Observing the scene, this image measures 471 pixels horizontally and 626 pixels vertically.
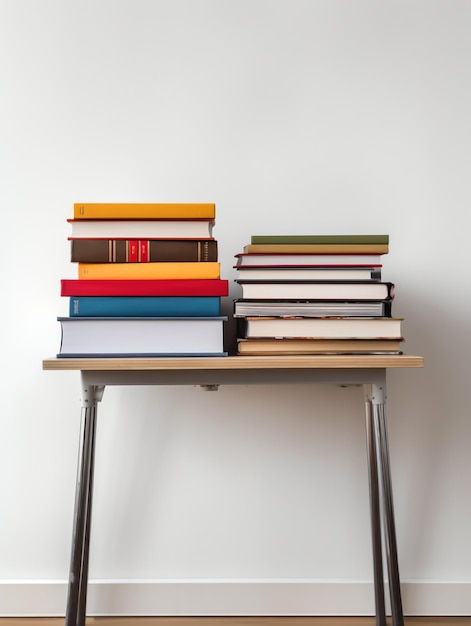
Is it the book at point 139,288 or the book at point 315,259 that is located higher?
the book at point 315,259

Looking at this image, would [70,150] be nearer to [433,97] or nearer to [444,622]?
[433,97]

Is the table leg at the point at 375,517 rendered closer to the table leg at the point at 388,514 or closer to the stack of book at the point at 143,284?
the table leg at the point at 388,514

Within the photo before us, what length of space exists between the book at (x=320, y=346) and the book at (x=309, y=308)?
0.05 m

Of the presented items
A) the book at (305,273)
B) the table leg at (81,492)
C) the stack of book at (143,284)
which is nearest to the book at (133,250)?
the stack of book at (143,284)

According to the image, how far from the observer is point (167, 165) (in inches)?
59.9

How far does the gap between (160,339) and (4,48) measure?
0.88 m

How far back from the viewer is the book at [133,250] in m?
1.19

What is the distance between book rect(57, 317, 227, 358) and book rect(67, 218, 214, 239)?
0.53 feet

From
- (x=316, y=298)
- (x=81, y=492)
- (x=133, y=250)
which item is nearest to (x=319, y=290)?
(x=316, y=298)

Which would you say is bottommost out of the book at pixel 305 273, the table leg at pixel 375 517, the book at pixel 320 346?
the table leg at pixel 375 517

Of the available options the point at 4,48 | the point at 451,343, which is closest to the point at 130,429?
the point at 451,343

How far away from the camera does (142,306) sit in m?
1.17

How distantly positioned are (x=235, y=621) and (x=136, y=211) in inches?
37.1

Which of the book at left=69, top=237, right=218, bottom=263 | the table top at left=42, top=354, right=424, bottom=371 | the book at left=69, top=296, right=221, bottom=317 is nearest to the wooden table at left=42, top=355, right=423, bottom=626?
the table top at left=42, top=354, right=424, bottom=371
